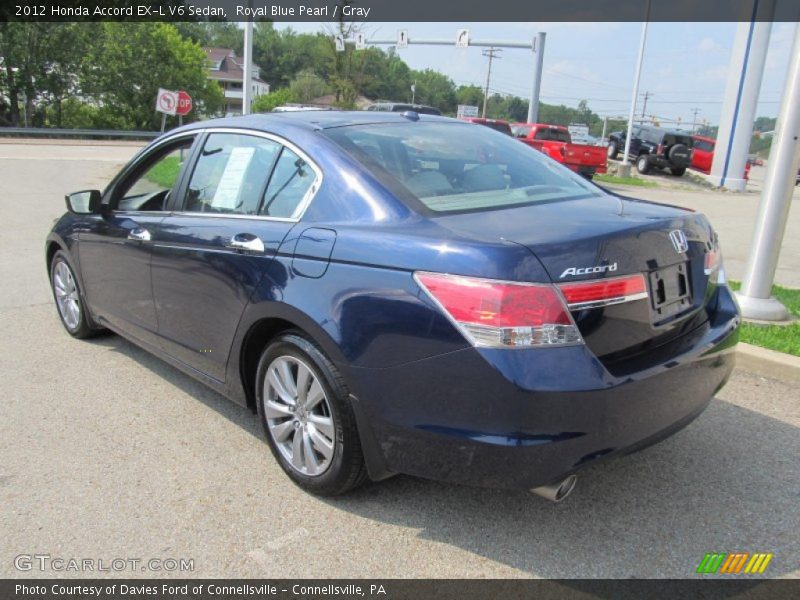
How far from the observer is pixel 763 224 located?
5.51 m

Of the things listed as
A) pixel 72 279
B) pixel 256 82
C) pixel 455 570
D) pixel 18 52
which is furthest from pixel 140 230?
pixel 256 82

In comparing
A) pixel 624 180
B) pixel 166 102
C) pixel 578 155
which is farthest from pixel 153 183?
pixel 624 180

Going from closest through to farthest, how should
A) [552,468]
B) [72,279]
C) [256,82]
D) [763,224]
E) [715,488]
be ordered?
[552,468]
[715,488]
[72,279]
[763,224]
[256,82]

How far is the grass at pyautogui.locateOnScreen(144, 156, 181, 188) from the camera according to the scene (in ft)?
13.2

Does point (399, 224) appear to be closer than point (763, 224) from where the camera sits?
Yes

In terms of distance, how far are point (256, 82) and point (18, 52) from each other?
198ft

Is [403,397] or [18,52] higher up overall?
[18,52]

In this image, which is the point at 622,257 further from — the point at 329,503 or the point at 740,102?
the point at 740,102

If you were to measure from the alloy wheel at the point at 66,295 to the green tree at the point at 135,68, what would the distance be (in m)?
55.1

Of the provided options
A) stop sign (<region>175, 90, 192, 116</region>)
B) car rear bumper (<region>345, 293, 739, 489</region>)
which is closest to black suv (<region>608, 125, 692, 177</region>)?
stop sign (<region>175, 90, 192, 116</region>)

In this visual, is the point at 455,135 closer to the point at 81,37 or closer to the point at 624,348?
the point at 624,348

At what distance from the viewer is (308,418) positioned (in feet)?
9.74

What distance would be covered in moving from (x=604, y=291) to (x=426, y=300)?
2.10ft

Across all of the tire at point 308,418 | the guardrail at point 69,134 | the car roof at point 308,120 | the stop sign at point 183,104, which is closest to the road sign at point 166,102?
the stop sign at point 183,104
